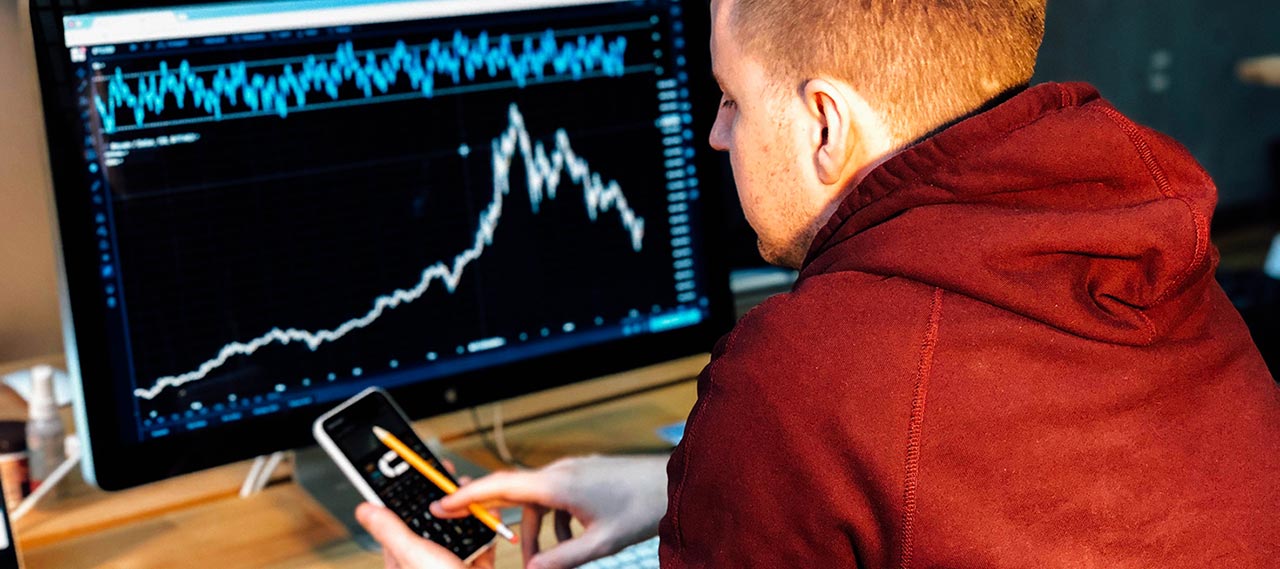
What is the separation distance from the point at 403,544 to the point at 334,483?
0.99 feet

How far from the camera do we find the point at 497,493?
100cm

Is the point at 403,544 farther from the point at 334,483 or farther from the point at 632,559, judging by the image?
the point at 334,483

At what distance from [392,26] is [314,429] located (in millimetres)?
324

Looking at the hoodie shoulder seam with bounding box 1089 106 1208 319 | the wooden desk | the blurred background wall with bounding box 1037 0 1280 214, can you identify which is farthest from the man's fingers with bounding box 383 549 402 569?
the blurred background wall with bounding box 1037 0 1280 214

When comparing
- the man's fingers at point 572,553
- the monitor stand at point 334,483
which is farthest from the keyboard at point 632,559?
the monitor stand at point 334,483

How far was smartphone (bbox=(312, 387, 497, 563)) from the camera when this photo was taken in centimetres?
98

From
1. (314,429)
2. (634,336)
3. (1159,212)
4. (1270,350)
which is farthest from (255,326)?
(1270,350)

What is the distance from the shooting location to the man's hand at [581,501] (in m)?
0.99

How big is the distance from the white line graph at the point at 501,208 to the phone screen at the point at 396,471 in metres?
0.07

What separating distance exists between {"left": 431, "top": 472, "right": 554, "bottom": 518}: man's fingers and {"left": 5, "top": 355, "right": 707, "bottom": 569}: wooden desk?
78 mm

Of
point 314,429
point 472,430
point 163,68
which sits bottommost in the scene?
point 472,430

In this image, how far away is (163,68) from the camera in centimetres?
96

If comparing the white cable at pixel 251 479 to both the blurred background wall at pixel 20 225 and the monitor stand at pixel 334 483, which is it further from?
the blurred background wall at pixel 20 225

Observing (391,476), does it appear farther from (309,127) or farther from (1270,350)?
(1270,350)
